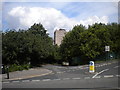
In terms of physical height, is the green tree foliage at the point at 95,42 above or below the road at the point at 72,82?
above

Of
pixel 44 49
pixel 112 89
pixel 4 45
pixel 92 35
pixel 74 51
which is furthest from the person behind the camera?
pixel 74 51

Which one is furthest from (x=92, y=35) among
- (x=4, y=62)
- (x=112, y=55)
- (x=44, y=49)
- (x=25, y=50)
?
(x=4, y=62)

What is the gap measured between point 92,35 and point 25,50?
1631cm

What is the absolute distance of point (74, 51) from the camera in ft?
188

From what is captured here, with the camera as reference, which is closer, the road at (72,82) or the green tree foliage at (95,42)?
the road at (72,82)

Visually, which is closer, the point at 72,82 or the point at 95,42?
the point at 72,82

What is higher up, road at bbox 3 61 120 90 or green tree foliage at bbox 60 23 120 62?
green tree foliage at bbox 60 23 120 62

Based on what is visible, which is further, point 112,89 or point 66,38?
point 66,38

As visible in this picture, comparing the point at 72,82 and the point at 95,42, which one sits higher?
the point at 95,42

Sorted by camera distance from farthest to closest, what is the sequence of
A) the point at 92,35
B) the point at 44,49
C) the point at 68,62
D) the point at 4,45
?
the point at 68,62 → the point at 92,35 → the point at 44,49 → the point at 4,45

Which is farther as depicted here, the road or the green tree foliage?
the green tree foliage

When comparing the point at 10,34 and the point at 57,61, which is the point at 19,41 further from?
the point at 57,61

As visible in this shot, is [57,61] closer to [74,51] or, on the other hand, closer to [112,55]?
[74,51]

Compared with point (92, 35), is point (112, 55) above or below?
below
